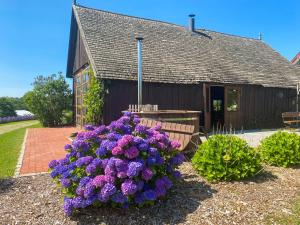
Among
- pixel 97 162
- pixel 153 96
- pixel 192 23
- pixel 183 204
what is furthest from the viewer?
pixel 192 23

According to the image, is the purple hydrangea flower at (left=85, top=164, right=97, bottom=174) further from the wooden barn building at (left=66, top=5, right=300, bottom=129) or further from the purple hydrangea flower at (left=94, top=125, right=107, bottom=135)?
the wooden barn building at (left=66, top=5, right=300, bottom=129)

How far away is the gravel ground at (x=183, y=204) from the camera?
377cm

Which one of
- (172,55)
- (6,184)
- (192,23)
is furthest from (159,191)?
(192,23)

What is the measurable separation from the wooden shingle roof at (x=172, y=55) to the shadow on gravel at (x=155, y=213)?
7.59 m

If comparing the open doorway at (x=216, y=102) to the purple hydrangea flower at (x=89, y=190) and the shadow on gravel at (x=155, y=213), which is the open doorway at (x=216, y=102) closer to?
the shadow on gravel at (x=155, y=213)

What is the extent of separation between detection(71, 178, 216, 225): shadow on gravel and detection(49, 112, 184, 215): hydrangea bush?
0.46ft

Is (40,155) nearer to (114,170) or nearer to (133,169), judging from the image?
(114,170)

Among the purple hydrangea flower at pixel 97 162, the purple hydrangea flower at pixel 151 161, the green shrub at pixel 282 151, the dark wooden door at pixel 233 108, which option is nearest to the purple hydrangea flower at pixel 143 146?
the purple hydrangea flower at pixel 151 161

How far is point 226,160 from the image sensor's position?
5.11 m

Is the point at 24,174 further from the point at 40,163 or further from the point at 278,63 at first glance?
the point at 278,63

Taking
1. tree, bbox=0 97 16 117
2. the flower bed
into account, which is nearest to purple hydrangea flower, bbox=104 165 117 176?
the flower bed

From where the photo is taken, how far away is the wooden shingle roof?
12.3m

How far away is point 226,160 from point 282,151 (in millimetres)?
1923

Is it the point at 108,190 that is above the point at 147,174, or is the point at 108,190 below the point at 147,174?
below
